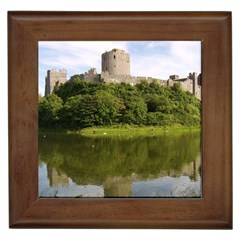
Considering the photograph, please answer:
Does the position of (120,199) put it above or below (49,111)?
below

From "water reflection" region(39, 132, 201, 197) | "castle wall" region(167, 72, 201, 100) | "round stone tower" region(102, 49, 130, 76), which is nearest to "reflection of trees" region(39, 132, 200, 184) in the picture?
"water reflection" region(39, 132, 201, 197)

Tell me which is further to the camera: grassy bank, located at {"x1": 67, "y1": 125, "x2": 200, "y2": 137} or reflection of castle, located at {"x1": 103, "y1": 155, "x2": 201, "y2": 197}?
grassy bank, located at {"x1": 67, "y1": 125, "x2": 200, "y2": 137}

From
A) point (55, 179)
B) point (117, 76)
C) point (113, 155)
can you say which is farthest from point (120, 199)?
point (117, 76)

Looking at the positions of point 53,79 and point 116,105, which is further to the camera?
point 116,105

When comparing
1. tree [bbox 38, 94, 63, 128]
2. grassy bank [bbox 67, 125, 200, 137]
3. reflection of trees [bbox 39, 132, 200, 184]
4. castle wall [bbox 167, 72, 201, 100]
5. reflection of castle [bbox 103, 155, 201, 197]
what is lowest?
reflection of castle [bbox 103, 155, 201, 197]

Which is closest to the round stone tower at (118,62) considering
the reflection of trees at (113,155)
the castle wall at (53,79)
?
the castle wall at (53,79)

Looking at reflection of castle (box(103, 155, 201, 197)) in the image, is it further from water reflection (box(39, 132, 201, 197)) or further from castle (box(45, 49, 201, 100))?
castle (box(45, 49, 201, 100))

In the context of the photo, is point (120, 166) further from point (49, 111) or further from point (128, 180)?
point (49, 111)

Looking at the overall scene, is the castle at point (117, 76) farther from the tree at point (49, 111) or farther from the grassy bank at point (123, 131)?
the grassy bank at point (123, 131)
